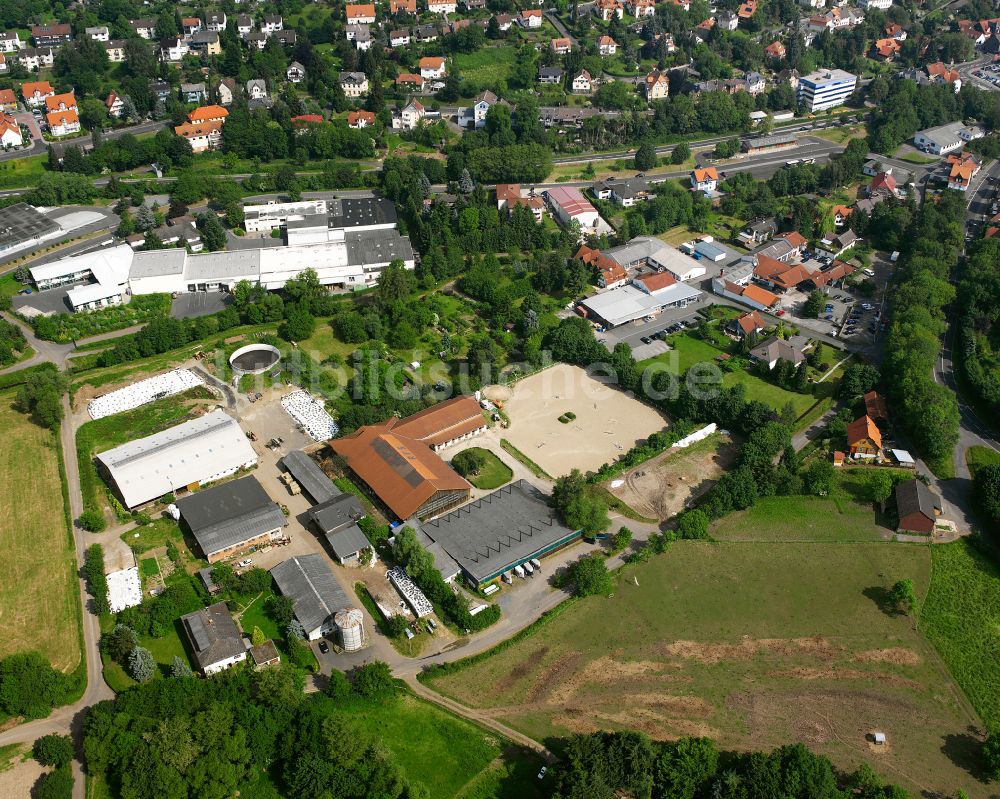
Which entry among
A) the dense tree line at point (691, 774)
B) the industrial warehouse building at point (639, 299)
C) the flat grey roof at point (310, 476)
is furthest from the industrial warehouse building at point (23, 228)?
the dense tree line at point (691, 774)

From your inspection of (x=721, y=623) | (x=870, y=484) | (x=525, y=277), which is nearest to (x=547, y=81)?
(x=525, y=277)

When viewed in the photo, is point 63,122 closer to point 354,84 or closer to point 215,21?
point 215,21

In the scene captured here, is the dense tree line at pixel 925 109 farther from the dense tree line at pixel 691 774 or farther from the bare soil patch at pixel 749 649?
the dense tree line at pixel 691 774

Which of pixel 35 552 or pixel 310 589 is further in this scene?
pixel 35 552

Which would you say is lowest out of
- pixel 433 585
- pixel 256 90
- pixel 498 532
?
pixel 433 585

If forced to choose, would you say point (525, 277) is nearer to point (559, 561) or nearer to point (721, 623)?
point (559, 561)

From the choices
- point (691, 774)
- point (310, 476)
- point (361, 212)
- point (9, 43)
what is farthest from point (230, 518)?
point (9, 43)
